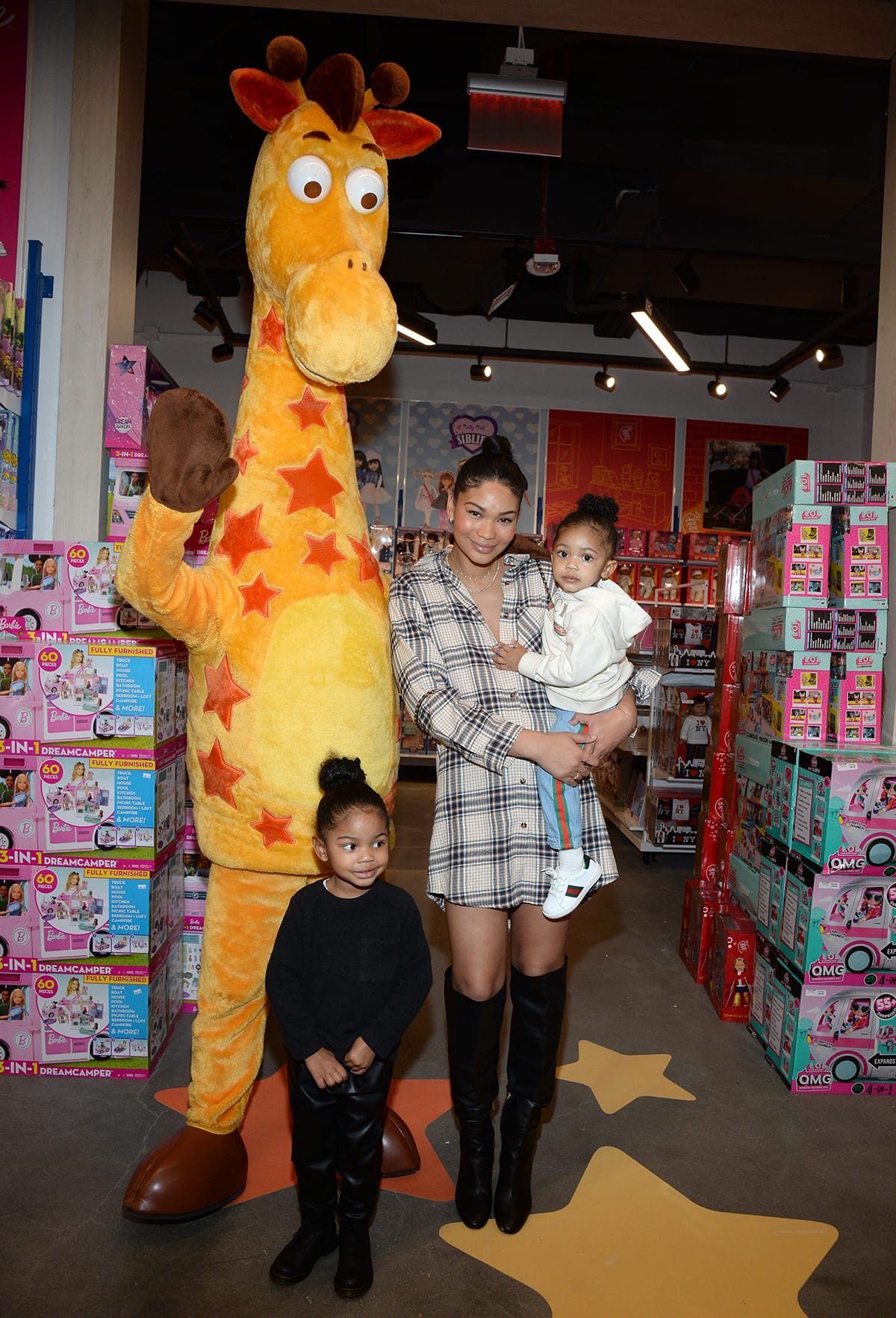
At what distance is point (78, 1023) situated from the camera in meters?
2.44

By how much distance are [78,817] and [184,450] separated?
1362 mm

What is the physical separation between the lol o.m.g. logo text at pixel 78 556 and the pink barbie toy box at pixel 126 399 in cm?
41

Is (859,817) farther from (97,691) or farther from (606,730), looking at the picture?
(97,691)

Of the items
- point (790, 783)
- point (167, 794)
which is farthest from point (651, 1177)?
point (167, 794)

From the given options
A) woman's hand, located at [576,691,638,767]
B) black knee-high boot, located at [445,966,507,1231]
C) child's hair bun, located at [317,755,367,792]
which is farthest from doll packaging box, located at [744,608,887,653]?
child's hair bun, located at [317,755,367,792]

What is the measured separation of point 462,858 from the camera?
5.87ft

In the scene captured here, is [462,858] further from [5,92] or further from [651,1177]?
[5,92]

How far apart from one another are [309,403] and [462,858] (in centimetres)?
100

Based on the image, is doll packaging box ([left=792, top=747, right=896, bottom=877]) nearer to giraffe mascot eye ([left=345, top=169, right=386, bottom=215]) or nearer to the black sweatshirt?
the black sweatshirt

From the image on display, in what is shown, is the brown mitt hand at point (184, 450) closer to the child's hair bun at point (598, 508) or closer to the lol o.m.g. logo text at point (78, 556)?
the child's hair bun at point (598, 508)

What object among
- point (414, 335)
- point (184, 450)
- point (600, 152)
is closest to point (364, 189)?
point (184, 450)

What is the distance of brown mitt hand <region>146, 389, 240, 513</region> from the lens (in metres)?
1.46

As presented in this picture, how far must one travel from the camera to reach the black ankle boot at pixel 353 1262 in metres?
1.64

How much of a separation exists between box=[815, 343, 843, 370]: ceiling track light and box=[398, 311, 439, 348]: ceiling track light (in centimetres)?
301
